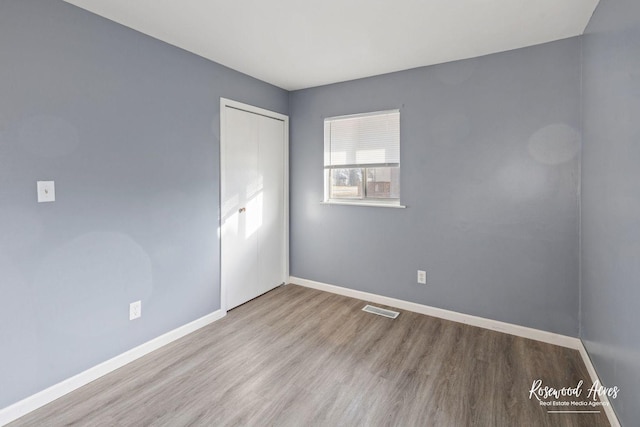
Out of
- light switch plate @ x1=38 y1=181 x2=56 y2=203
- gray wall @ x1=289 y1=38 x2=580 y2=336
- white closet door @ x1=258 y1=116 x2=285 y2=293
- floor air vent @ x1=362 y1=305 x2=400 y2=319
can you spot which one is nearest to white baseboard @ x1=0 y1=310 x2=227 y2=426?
white closet door @ x1=258 y1=116 x2=285 y2=293

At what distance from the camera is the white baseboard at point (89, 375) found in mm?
1809

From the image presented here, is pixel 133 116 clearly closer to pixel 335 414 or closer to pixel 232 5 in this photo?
pixel 232 5

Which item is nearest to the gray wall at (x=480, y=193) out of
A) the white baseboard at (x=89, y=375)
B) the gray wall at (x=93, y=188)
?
the gray wall at (x=93, y=188)

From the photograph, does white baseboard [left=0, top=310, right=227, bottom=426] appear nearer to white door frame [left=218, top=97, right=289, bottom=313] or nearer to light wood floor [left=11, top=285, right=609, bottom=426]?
light wood floor [left=11, top=285, right=609, bottom=426]

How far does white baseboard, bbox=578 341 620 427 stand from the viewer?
1.71 meters

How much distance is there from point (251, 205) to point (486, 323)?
2.65m

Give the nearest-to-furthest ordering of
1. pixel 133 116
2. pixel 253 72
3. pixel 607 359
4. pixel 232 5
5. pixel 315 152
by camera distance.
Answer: pixel 607 359 → pixel 232 5 → pixel 133 116 → pixel 253 72 → pixel 315 152

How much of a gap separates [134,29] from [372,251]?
2938 millimetres

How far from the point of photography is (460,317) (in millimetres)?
3031

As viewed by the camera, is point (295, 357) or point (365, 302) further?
point (365, 302)

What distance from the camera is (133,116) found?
2.36 m

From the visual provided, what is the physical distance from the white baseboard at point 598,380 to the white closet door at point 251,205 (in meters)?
2.97

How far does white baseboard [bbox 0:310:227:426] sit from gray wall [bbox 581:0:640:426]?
298 cm

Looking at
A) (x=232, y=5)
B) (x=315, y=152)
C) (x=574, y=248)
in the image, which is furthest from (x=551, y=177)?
(x=232, y=5)
